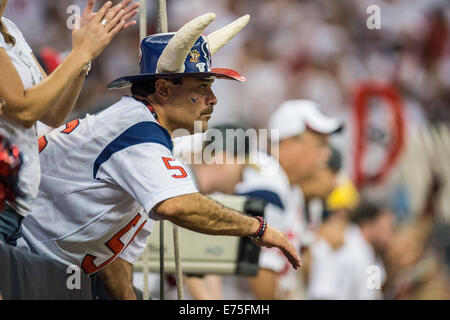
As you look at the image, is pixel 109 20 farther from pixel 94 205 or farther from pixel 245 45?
pixel 245 45

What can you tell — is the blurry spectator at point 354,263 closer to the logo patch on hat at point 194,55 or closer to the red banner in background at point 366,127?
the red banner in background at point 366,127

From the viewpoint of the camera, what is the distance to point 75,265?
367cm

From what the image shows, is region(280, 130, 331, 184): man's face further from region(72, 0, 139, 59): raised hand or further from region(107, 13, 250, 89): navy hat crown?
region(72, 0, 139, 59): raised hand

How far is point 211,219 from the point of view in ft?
11.1

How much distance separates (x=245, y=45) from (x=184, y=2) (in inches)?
34.2

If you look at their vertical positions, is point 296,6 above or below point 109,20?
below

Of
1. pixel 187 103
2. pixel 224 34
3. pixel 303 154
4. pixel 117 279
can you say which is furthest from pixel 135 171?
pixel 303 154

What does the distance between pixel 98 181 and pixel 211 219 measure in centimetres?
49

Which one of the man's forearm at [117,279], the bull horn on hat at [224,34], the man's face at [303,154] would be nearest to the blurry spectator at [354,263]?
the man's face at [303,154]

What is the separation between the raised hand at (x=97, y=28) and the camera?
3104 millimetres

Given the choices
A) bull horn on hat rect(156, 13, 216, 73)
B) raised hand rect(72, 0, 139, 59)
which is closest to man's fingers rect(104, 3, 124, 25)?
raised hand rect(72, 0, 139, 59)
